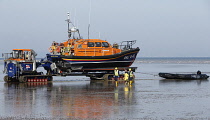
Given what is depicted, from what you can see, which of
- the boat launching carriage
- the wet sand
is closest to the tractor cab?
the boat launching carriage

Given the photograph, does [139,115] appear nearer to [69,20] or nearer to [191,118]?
[191,118]

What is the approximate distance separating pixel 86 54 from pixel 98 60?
1.01 meters

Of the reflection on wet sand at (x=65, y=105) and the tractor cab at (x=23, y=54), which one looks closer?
the reflection on wet sand at (x=65, y=105)

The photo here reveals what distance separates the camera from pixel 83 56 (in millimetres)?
30359

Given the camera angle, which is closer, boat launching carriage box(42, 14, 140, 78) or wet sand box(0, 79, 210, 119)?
wet sand box(0, 79, 210, 119)

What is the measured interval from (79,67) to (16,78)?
467 centimetres

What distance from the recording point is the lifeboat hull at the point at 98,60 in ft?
98.5

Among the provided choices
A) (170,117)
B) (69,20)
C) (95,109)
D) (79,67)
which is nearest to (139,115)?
(170,117)

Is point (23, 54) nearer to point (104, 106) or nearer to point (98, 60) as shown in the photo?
point (98, 60)

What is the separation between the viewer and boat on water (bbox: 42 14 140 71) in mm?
30203

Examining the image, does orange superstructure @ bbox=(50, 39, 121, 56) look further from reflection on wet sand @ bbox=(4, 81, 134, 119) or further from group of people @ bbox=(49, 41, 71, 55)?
reflection on wet sand @ bbox=(4, 81, 134, 119)

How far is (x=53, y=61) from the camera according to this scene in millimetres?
30703

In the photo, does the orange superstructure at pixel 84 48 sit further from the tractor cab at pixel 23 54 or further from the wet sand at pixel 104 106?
the wet sand at pixel 104 106

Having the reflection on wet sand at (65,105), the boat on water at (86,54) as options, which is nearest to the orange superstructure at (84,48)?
the boat on water at (86,54)
